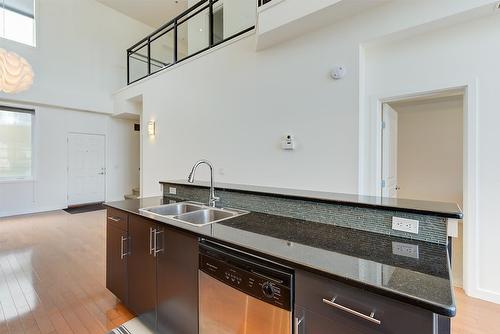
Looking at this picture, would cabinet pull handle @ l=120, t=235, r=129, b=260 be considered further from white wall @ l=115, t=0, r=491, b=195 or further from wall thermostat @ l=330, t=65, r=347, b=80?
wall thermostat @ l=330, t=65, r=347, b=80

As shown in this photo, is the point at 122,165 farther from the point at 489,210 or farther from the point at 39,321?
the point at 489,210

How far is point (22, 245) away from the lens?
3758 millimetres

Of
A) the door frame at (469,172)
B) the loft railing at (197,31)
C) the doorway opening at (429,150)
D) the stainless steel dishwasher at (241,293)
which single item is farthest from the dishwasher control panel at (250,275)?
the loft railing at (197,31)

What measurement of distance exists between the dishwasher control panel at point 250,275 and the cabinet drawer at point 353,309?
0.06m

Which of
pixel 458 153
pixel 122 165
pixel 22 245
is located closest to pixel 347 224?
pixel 458 153

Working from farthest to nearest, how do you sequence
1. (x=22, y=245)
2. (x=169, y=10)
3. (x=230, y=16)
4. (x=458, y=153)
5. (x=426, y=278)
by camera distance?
(x=169, y=10), (x=230, y=16), (x=22, y=245), (x=458, y=153), (x=426, y=278)

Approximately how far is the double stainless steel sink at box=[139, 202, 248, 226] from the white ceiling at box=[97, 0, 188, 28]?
6675mm

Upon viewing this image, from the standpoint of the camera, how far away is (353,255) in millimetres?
1088

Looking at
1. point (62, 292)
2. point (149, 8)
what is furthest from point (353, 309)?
point (149, 8)

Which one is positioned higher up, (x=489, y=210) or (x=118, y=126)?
(x=118, y=126)

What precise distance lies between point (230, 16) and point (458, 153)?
4.43 m

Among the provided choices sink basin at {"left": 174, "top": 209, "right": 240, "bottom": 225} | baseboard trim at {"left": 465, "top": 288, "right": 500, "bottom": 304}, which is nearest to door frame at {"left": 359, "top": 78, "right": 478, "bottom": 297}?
baseboard trim at {"left": 465, "top": 288, "right": 500, "bottom": 304}

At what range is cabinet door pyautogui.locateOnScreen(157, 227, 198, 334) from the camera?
1.46 m

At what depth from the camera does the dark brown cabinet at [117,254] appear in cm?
205
